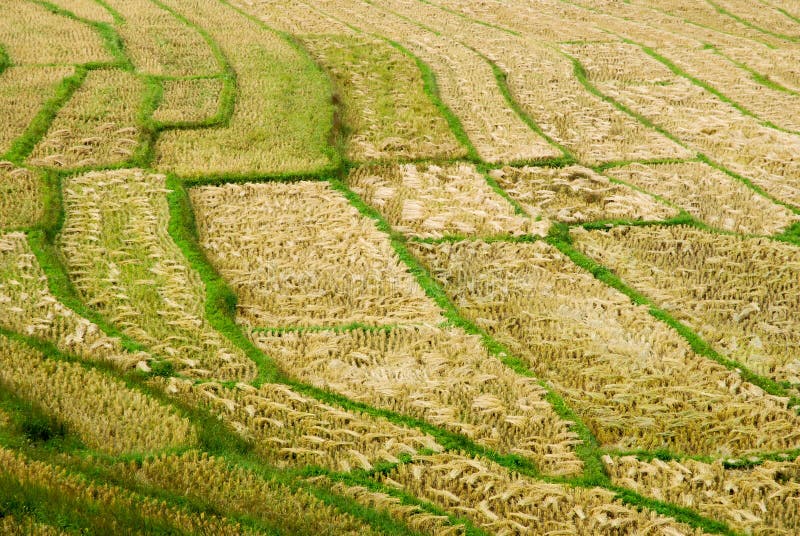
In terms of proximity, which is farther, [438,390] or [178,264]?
[178,264]

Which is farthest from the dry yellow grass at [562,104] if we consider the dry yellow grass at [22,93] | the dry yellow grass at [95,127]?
the dry yellow grass at [22,93]

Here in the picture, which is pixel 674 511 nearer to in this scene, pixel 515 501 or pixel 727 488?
pixel 727 488

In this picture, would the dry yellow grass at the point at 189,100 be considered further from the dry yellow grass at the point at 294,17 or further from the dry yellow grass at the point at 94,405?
the dry yellow grass at the point at 94,405

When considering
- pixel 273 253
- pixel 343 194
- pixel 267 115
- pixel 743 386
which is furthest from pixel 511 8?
pixel 743 386

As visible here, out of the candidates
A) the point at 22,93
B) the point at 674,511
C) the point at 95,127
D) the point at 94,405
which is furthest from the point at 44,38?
the point at 674,511

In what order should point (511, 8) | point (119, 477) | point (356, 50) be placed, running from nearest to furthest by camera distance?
point (119, 477)
point (356, 50)
point (511, 8)

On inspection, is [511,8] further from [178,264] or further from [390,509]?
[390,509]
